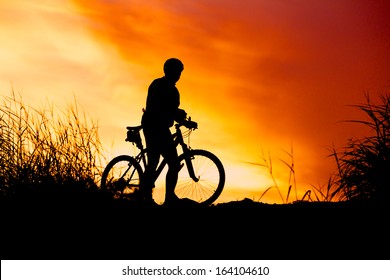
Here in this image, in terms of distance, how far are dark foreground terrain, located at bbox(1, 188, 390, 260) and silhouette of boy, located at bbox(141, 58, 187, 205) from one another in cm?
97

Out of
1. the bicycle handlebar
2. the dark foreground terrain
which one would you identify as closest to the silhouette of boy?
the bicycle handlebar

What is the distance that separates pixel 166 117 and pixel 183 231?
2.30 metres

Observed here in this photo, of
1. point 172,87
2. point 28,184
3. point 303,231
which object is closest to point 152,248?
point 303,231

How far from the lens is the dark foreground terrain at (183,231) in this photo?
19.8 ft

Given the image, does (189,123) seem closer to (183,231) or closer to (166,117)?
(166,117)

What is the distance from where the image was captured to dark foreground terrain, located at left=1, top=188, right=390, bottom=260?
604 centimetres

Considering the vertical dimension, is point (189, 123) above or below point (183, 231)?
above

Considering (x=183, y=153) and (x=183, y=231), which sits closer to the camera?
(x=183, y=231)

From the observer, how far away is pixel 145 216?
7082mm

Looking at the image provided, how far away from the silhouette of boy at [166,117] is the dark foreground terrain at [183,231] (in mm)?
968

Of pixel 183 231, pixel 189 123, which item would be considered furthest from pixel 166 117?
pixel 183 231

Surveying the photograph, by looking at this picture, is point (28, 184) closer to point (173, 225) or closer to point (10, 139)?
point (10, 139)

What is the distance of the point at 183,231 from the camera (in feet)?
21.4

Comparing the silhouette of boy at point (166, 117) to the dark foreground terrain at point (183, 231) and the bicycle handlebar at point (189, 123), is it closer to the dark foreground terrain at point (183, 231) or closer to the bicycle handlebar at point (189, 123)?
the bicycle handlebar at point (189, 123)
